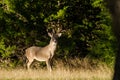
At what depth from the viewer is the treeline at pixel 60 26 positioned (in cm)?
2016

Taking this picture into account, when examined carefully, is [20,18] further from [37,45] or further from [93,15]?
[93,15]

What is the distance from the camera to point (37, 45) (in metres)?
21.8

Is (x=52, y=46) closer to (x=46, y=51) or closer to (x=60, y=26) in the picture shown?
(x=46, y=51)

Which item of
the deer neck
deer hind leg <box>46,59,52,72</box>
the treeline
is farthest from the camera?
the deer neck

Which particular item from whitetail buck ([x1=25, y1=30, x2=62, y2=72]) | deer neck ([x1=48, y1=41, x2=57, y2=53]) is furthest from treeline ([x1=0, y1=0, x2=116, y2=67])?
deer neck ([x1=48, y1=41, x2=57, y2=53])

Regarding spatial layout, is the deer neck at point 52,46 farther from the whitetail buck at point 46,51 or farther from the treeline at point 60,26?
the treeline at point 60,26

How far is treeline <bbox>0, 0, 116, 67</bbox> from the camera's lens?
20156 mm

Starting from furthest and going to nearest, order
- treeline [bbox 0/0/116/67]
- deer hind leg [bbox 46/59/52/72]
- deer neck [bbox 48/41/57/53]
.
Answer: deer neck [bbox 48/41/57/53], treeline [bbox 0/0/116/67], deer hind leg [bbox 46/59/52/72]

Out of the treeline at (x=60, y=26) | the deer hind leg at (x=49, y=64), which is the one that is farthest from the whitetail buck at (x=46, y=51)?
the treeline at (x=60, y=26)

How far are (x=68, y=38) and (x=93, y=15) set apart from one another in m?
1.48

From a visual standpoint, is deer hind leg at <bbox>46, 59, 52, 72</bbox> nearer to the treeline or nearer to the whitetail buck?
the whitetail buck

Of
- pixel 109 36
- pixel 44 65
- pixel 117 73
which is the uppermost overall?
pixel 117 73

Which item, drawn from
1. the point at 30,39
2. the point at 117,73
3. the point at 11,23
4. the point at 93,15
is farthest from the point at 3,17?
the point at 117,73

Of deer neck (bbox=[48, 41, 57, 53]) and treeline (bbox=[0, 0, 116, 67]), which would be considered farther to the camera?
deer neck (bbox=[48, 41, 57, 53])
